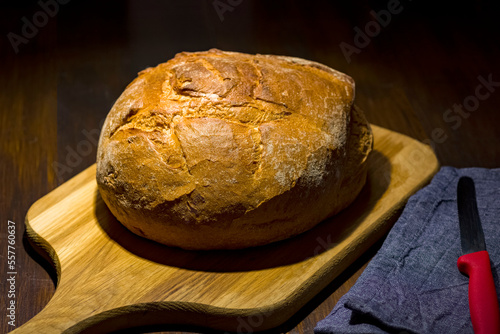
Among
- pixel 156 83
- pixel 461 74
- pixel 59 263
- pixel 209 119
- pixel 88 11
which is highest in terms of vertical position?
pixel 88 11

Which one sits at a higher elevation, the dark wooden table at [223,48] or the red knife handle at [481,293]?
the dark wooden table at [223,48]

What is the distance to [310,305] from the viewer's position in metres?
1.90

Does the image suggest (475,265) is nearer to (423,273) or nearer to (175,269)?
(423,273)

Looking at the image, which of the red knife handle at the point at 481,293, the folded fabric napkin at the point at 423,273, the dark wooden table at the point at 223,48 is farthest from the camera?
the dark wooden table at the point at 223,48

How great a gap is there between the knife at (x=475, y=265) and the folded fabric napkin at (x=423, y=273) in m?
0.05

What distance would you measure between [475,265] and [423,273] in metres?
0.17

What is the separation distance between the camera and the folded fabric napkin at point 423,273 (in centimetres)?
166

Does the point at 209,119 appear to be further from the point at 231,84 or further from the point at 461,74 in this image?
the point at 461,74

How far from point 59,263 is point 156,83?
2.33 ft

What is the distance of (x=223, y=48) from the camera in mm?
3406

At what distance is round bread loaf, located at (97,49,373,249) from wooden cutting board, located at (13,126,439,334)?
6 centimetres

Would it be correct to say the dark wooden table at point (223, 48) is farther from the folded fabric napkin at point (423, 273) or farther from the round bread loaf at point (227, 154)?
the round bread loaf at point (227, 154)

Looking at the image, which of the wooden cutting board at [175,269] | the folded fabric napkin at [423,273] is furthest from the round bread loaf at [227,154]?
the folded fabric napkin at [423,273]

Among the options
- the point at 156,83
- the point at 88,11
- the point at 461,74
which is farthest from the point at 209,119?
the point at 88,11
